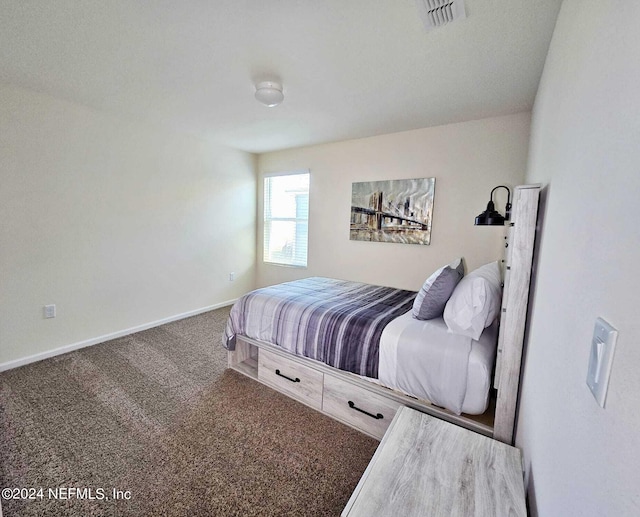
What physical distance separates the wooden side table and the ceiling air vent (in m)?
1.97

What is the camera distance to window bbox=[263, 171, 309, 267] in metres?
4.29

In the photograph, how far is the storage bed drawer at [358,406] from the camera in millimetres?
1794

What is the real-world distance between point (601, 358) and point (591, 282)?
19 cm

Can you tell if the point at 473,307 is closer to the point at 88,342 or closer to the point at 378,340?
the point at 378,340

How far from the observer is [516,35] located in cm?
164

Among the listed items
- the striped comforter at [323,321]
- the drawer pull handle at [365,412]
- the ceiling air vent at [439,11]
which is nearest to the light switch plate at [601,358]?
the striped comforter at [323,321]

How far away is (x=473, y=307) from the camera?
1.65 meters

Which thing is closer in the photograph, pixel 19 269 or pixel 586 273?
pixel 586 273

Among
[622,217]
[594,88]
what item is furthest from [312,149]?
[622,217]

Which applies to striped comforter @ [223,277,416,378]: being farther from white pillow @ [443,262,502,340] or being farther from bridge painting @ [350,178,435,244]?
bridge painting @ [350,178,435,244]

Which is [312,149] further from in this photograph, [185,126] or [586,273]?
[586,273]

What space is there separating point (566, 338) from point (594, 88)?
0.62 m

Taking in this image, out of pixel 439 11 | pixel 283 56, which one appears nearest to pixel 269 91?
pixel 283 56

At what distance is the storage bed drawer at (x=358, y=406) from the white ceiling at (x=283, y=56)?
2143 millimetres
